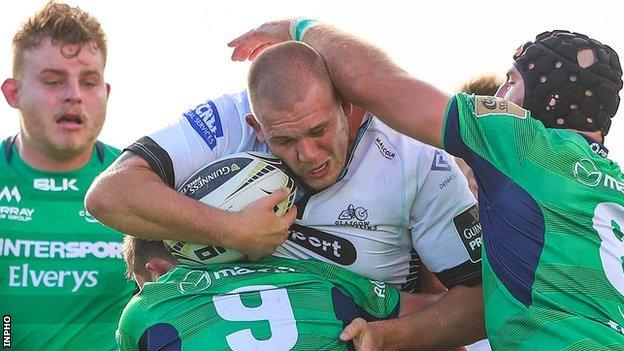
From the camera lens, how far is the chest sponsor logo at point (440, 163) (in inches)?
190

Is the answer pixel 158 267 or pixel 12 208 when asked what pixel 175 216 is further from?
pixel 12 208

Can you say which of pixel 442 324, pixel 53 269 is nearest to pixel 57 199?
pixel 53 269

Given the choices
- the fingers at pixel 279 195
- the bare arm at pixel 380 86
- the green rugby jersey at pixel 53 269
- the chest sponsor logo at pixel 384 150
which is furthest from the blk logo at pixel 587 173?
the green rugby jersey at pixel 53 269

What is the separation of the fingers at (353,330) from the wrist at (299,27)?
1351 millimetres

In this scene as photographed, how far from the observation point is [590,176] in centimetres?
431

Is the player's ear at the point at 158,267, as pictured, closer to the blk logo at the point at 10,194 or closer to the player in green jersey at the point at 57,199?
the player in green jersey at the point at 57,199

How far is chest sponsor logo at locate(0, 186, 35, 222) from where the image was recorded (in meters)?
6.26

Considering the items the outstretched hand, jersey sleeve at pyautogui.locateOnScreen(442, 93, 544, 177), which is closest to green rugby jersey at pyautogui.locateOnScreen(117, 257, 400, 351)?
jersey sleeve at pyautogui.locateOnScreen(442, 93, 544, 177)

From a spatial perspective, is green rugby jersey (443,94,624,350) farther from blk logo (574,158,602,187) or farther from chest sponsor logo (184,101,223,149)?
chest sponsor logo (184,101,223,149)

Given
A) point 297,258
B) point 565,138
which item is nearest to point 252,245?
point 297,258

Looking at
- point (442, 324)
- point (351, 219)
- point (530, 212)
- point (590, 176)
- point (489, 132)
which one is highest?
point (489, 132)

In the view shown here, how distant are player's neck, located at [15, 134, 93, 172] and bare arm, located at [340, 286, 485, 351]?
257 centimetres

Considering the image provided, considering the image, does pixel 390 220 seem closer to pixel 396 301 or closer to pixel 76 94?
pixel 396 301

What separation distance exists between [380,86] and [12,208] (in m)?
2.76
